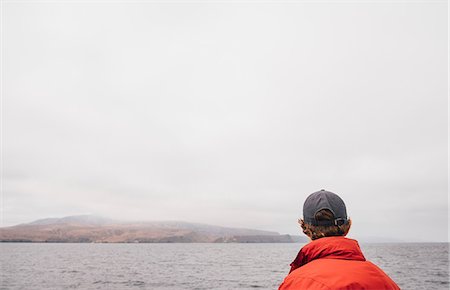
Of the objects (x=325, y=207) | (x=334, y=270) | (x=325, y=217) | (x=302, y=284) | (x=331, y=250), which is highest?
(x=325, y=207)

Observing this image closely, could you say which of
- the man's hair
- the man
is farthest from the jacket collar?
the man's hair

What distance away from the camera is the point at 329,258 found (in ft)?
11.3

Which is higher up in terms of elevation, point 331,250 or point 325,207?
point 325,207

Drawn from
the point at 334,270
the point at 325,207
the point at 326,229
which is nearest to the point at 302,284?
the point at 334,270

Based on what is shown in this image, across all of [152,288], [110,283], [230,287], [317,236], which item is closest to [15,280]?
[110,283]

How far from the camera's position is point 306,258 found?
12.0 feet

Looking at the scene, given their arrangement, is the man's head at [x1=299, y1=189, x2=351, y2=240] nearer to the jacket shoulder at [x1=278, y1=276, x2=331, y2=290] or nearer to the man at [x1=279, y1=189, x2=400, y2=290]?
the man at [x1=279, y1=189, x2=400, y2=290]

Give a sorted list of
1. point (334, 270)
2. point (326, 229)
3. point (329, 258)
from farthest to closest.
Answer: point (326, 229) → point (329, 258) → point (334, 270)

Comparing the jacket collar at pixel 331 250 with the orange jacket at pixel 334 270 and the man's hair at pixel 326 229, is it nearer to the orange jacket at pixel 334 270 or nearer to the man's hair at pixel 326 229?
the orange jacket at pixel 334 270

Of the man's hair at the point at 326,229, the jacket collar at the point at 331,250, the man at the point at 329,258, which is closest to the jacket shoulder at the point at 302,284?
the man at the point at 329,258

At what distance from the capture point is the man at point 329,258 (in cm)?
313

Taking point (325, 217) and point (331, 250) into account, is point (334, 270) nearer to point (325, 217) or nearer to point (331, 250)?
point (331, 250)

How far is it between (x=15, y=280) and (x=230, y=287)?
35.9 meters

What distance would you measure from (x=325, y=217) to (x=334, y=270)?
0.88m
